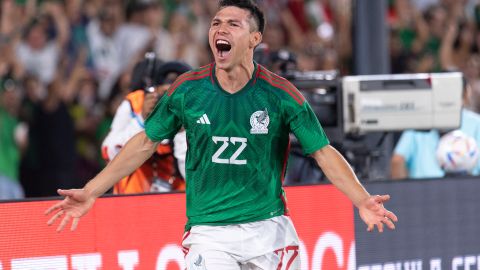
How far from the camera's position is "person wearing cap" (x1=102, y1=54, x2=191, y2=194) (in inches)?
274

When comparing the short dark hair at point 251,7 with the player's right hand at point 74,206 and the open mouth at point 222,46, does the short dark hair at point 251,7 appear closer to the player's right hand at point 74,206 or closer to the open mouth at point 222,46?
the open mouth at point 222,46

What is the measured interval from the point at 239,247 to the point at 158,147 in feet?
7.11

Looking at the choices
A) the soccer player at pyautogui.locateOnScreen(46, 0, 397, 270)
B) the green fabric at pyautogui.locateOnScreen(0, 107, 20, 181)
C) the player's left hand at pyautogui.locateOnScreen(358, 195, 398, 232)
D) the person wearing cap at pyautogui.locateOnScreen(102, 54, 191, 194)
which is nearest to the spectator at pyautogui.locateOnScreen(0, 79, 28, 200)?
the green fabric at pyautogui.locateOnScreen(0, 107, 20, 181)

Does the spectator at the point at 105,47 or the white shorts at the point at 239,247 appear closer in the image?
the white shorts at the point at 239,247

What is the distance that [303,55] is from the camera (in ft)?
42.9

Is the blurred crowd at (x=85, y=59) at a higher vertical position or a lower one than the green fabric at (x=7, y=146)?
higher

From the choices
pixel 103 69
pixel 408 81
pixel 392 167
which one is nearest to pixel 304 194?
pixel 408 81

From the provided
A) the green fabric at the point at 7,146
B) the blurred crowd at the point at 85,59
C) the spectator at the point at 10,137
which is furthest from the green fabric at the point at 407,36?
the green fabric at the point at 7,146

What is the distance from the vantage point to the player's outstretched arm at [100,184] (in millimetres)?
4879

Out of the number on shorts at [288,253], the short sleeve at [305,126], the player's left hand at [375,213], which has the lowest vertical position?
the number on shorts at [288,253]

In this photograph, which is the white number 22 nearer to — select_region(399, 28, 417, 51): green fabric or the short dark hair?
the short dark hair

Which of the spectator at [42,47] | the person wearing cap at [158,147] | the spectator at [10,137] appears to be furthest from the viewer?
the spectator at [42,47]

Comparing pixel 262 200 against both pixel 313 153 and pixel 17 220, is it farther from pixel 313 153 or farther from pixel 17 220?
pixel 17 220

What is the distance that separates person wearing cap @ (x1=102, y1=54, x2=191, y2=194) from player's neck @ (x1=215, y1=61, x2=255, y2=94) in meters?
1.97
